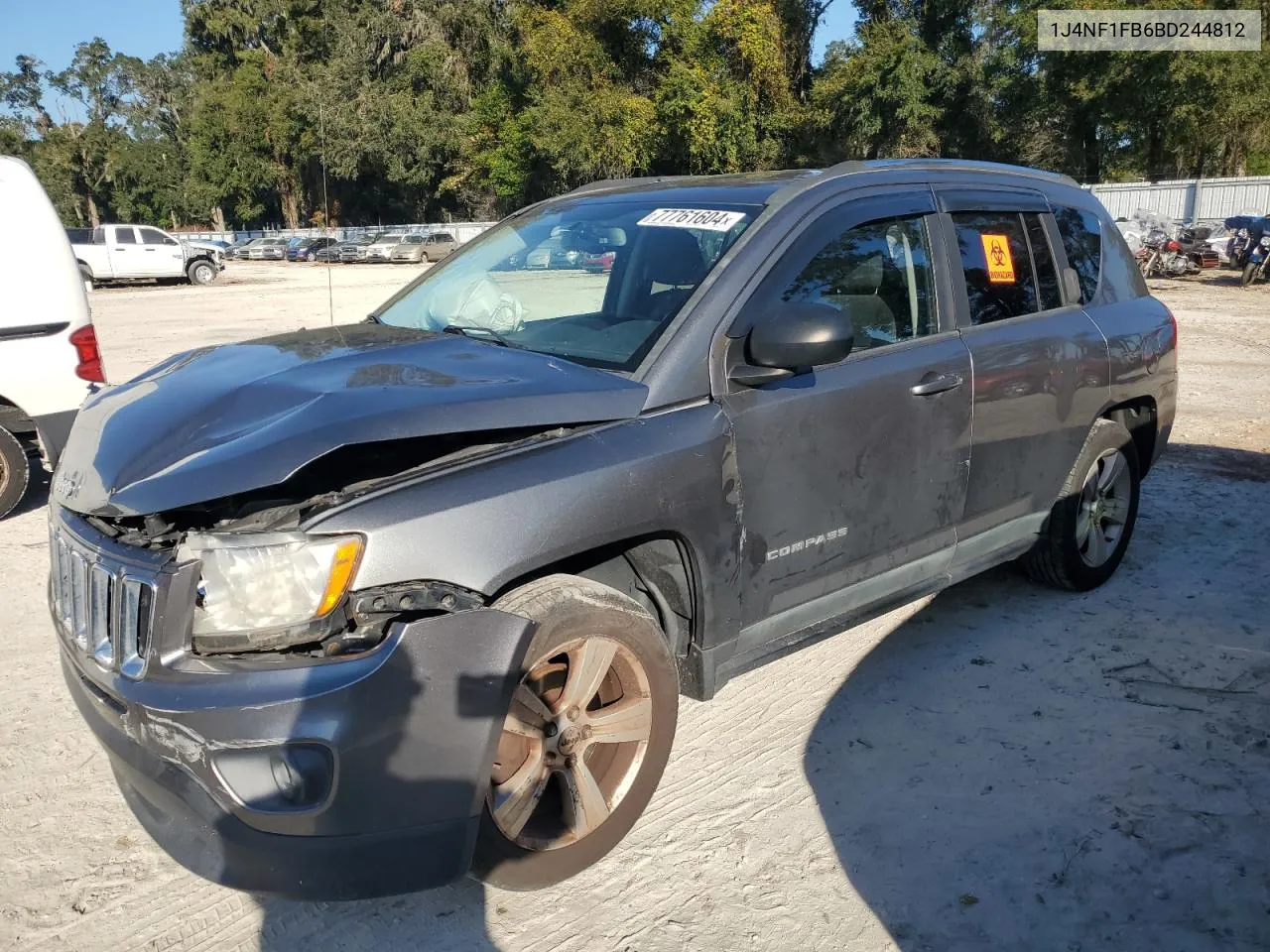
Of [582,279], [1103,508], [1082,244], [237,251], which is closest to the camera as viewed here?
[582,279]

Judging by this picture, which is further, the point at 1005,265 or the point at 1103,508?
the point at 1103,508

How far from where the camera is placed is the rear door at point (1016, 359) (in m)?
3.84

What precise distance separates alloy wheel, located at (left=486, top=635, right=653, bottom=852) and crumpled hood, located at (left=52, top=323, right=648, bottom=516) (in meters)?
0.66

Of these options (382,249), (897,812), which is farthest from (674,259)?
(382,249)

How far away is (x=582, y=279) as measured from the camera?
365 cm

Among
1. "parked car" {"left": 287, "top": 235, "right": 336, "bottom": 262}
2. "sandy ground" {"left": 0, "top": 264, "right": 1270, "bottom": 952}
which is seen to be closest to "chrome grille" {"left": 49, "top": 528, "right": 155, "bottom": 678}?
"sandy ground" {"left": 0, "top": 264, "right": 1270, "bottom": 952}

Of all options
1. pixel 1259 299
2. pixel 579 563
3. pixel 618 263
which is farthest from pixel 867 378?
pixel 1259 299

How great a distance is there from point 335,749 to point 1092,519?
379 cm

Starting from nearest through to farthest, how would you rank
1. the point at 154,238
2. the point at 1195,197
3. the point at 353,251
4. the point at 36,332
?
the point at 36,332
the point at 154,238
the point at 1195,197
the point at 353,251

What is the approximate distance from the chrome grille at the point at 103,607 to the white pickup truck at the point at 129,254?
95.9 ft

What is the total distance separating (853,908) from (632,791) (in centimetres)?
67

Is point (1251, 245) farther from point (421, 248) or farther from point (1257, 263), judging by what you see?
point (421, 248)

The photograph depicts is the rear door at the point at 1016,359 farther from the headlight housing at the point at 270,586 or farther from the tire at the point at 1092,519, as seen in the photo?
the headlight housing at the point at 270,586

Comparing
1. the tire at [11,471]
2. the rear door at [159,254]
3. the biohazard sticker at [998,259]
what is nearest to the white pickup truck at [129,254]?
the rear door at [159,254]
